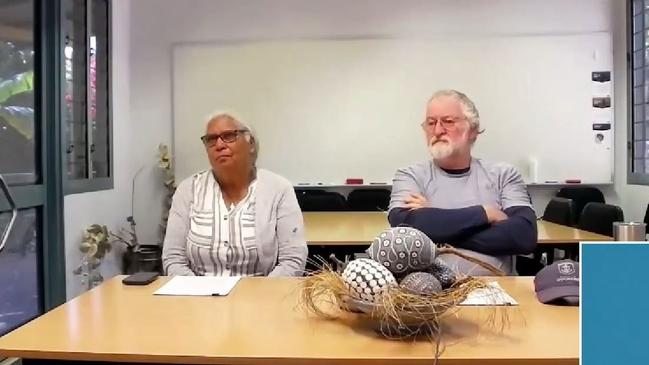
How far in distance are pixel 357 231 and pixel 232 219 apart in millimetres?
1081

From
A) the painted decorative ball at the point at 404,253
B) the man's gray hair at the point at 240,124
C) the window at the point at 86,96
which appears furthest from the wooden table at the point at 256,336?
the window at the point at 86,96

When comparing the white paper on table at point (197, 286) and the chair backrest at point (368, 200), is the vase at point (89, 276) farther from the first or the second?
the white paper on table at point (197, 286)

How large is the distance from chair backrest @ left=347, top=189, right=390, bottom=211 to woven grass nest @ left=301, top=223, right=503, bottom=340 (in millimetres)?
3357

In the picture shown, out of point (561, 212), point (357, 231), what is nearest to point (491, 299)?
point (357, 231)

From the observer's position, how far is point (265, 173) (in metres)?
2.29

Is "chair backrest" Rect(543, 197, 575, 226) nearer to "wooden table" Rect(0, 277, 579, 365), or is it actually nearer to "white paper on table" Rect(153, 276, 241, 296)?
"wooden table" Rect(0, 277, 579, 365)

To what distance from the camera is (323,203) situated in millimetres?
4406

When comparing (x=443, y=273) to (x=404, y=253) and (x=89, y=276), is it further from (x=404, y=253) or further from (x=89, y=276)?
(x=89, y=276)

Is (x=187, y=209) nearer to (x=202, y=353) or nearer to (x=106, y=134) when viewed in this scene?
(x=202, y=353)

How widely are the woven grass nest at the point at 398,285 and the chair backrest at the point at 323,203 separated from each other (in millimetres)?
3146

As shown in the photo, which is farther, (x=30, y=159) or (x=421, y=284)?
(x=30, y=159)

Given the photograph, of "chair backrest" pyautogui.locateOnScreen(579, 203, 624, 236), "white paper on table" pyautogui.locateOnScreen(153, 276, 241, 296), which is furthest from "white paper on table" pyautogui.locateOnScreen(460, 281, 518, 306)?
"chair backrest" pyautogui.locateOnScreen(579, 203, 624, 236)

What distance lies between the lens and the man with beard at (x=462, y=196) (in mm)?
1960
